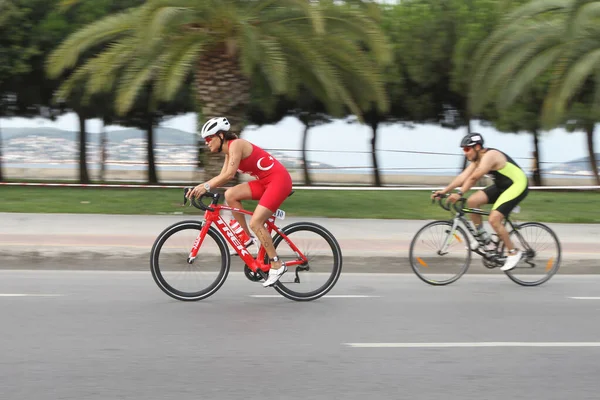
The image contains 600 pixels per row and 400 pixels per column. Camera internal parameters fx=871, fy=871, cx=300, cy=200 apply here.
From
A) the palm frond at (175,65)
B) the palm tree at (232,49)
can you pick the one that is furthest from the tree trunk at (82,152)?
the palm frond at (175,65)

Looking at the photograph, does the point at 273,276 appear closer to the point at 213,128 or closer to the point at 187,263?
the point at 187,263

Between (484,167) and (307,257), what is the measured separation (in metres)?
2.40

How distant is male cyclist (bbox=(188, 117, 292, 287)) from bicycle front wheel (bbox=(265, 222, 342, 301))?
0.21 m

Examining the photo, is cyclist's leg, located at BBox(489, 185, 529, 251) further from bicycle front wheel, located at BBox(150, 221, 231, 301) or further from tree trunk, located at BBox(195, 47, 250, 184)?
tree trunk, located at BBox(195, 47, 250, 184)

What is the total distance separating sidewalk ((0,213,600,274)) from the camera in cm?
1080

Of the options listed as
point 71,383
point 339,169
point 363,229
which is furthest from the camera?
point 339,169

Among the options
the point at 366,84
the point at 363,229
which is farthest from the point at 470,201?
the point at 366,84

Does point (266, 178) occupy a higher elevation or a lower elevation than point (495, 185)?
higher

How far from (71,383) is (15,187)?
67.5 ft

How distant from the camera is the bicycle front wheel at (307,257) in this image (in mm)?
8453

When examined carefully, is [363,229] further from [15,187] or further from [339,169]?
[339,169]

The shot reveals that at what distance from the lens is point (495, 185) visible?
392 inches

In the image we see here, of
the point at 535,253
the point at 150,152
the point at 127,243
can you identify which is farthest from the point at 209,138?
the point at 150,152

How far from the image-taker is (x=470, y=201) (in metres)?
9.90
